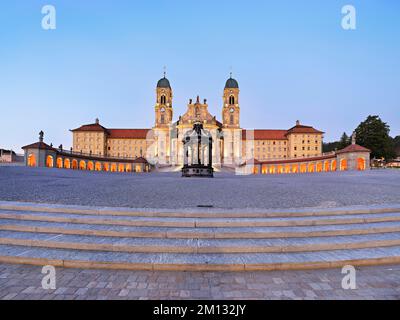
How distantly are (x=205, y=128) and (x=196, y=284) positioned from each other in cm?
7953

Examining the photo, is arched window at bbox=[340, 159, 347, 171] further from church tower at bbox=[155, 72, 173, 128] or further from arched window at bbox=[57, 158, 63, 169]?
church tower at bbox=[155, 72, 173, 128]

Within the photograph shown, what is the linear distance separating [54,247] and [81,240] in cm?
53

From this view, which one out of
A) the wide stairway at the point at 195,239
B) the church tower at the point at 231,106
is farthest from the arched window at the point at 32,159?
the church tower at the point at 231,106

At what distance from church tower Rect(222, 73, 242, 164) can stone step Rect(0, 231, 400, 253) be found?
78.1 meters

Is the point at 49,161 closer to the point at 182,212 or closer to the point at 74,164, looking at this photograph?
the point at 74,164

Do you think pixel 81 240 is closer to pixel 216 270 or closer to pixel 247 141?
pixel 216 270

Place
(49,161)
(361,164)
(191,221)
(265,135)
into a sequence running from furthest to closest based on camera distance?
(265,135), (49,161), (361,164), (191,221)

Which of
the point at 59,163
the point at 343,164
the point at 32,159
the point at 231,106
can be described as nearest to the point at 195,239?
the point at 32,159

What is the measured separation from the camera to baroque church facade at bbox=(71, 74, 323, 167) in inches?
3312

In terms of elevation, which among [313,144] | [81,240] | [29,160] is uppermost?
[313,144]

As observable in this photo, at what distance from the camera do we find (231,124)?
89375 millimetres

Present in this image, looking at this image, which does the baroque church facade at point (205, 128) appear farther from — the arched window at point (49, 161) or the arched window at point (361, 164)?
the arched window at point (361, 164)
